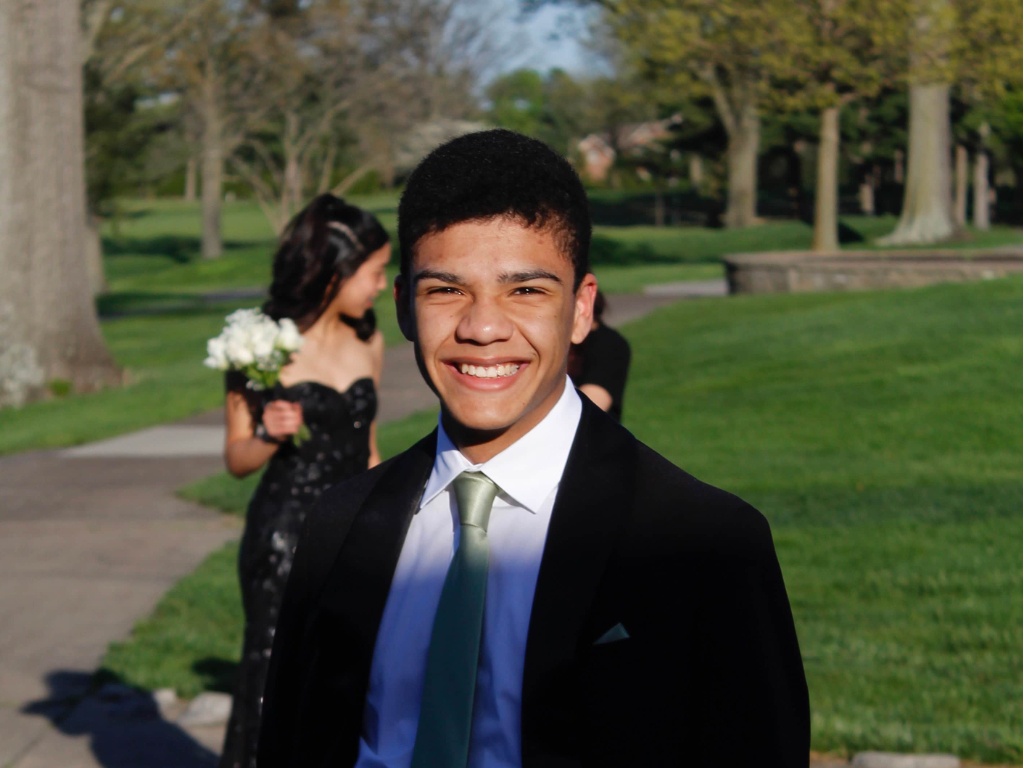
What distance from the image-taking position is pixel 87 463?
12445mm

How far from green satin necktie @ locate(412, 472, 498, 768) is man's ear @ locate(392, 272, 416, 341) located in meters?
0.29

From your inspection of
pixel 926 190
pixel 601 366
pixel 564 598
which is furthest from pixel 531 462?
pixel 926 190

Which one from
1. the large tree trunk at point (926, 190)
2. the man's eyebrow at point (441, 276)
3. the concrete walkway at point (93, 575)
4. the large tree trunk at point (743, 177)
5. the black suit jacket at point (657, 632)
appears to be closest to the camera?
the black suit jacket at point (657, 632)

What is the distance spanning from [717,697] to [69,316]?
16.5m

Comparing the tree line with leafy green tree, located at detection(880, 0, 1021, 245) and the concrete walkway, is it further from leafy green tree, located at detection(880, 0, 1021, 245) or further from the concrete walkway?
the concrete walkway

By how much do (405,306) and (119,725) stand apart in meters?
4.35

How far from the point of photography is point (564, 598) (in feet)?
6.54

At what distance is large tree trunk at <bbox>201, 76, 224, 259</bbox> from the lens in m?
44.6

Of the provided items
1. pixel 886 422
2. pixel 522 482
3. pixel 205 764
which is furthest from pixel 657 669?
pixel 886 422

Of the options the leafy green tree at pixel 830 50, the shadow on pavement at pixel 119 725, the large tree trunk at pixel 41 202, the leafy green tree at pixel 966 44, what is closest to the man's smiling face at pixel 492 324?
the shadow on pavement at pixel 119 725

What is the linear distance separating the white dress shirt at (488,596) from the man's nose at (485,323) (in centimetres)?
15

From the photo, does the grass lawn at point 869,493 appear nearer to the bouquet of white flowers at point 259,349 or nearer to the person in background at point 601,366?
the person in background at point 601,366

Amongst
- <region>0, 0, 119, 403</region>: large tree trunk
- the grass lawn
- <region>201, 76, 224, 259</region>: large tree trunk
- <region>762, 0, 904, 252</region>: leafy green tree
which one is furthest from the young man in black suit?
<region>201, 76, 224, 259</region>: large tree trunk

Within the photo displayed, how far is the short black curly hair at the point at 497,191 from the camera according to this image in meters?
2.14
